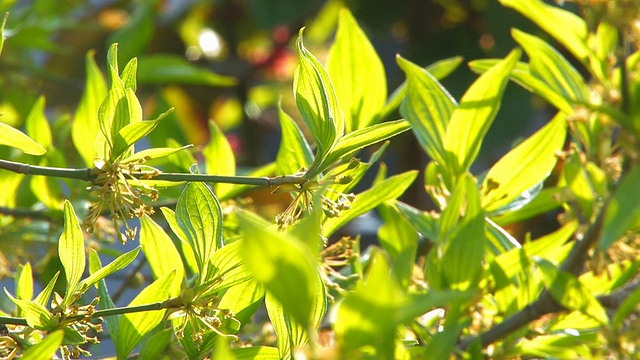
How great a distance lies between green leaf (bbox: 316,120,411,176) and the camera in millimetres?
322

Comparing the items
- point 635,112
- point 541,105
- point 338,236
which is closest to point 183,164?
point 635,112

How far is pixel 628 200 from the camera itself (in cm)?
26

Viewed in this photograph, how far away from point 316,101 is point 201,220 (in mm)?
70

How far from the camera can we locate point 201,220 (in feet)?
1.10

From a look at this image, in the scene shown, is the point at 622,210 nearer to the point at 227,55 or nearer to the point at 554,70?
the point at 554,70

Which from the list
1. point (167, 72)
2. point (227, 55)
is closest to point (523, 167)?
point (167, 72)

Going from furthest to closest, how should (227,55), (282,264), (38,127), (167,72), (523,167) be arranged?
(227,55)
(167,72)
(38,127)
(523,167)
(282,264)

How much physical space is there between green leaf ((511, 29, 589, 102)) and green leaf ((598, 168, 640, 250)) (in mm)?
116

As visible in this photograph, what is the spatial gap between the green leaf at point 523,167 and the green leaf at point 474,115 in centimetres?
3

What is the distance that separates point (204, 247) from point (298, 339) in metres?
0.06

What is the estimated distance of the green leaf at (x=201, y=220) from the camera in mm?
333

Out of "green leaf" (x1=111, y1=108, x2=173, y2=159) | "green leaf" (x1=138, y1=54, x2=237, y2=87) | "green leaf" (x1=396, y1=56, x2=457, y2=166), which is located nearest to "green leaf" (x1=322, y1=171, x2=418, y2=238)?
"green leaf" (x1=396, y1=56, x2=457, y2=166)

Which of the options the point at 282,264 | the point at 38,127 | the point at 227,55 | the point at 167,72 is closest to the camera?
the point at 282,264

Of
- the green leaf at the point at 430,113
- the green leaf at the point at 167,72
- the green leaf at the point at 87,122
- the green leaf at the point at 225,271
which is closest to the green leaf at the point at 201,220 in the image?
the green leaf at the point at 225,271
